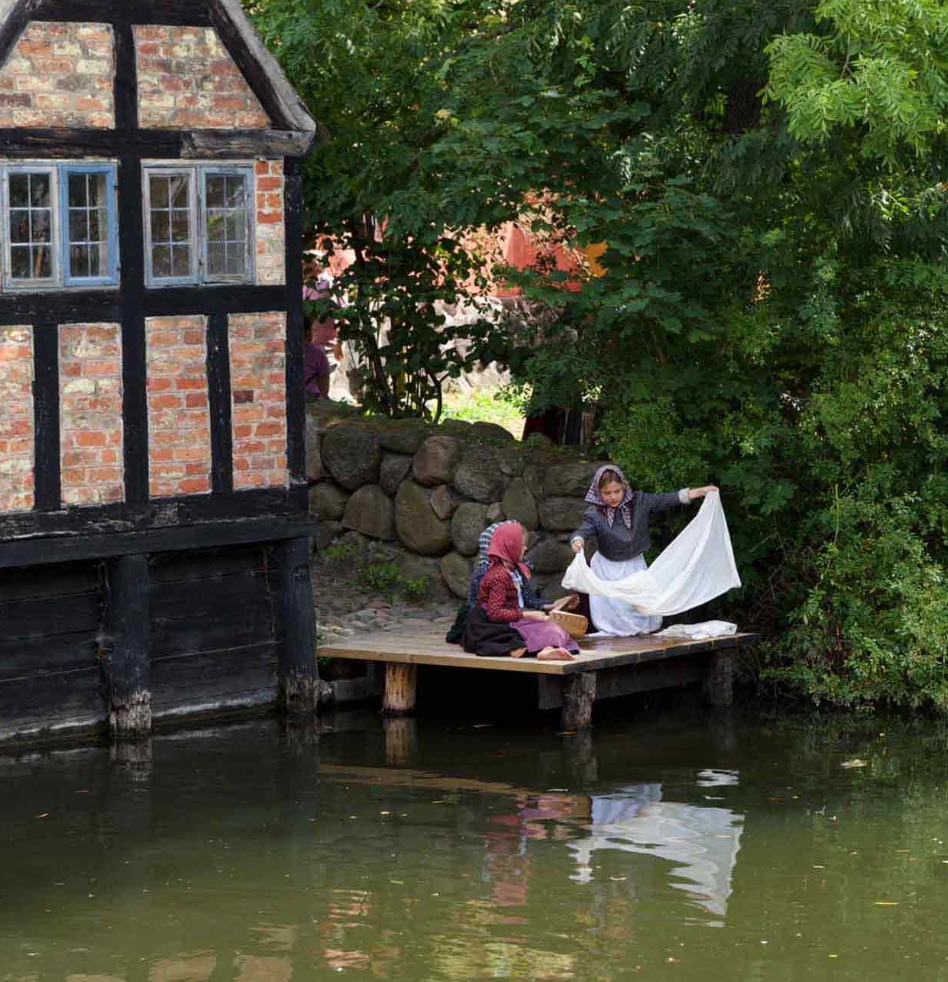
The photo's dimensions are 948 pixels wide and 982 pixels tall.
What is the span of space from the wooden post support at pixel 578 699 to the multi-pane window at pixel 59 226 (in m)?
4.04

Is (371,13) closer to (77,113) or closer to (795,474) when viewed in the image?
(77,113)

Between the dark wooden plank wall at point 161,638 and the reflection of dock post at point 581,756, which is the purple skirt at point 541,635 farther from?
the dark wooden plank wall at point 161,638

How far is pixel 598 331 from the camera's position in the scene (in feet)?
51.1

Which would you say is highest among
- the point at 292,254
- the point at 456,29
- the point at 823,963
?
the point at 456,29

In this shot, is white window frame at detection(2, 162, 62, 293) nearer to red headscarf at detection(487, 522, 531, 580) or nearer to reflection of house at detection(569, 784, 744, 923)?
red headscarf at detection(487, 522, 531, 580)

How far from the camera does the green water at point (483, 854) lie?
30.2 ft

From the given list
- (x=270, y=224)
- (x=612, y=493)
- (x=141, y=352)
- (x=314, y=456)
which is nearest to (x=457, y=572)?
(x=314, y=456)

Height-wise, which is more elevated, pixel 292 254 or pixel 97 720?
pixel 292 254

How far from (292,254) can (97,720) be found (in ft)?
11.0

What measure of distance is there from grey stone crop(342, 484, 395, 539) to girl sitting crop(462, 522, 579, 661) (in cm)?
295

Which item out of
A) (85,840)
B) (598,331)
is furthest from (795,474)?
(85,840)

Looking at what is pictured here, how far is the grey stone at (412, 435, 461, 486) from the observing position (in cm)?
1650

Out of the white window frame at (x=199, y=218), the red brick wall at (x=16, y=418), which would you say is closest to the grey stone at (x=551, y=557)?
the white window frame at (x=199, y=218)

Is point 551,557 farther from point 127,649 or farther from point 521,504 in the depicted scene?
point 127,649
